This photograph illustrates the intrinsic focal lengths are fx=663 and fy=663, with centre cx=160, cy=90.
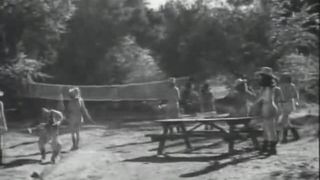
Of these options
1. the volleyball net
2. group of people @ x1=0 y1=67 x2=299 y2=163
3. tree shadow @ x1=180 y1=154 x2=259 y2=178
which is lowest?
tree shadow @ x1=180 y1=154 x2=259 y2=178

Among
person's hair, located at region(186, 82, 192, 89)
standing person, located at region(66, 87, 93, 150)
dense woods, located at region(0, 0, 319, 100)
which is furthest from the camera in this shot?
person's hair, located at region(186, 82, 192, 89)

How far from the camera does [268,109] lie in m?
14.1

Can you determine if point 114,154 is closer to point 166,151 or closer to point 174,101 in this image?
point 166,151

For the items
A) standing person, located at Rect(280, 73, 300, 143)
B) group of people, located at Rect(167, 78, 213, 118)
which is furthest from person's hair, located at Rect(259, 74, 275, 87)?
group of people, located at Rect(167, 78, 213, 118)

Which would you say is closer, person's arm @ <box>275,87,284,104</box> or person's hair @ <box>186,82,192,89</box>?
person's arm @ <box>275,87,284,104</box>

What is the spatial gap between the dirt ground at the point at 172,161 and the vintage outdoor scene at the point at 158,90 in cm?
3

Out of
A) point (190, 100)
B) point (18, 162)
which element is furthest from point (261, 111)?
point (190, 100)

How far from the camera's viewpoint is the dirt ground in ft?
37.6

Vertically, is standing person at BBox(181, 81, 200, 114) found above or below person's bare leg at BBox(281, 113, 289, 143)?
above

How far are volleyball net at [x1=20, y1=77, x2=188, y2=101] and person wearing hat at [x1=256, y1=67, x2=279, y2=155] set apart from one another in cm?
1462

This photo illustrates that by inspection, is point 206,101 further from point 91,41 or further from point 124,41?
point 124,41

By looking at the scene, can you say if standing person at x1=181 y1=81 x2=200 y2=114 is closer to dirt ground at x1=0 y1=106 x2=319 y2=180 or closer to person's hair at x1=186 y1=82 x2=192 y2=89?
person's hair at x1=186 y1=82 x2=192 y2=89

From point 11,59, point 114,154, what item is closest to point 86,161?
point 114,154

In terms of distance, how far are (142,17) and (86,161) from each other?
2642 centimetres
